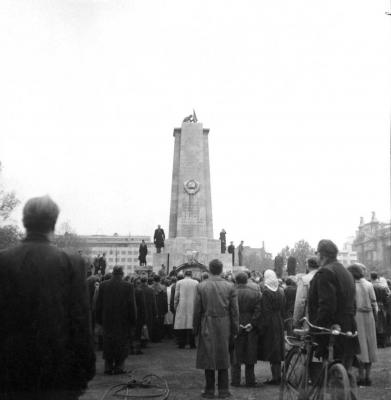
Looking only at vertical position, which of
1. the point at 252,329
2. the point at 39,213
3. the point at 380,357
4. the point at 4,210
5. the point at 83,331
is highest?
the point at 4,210

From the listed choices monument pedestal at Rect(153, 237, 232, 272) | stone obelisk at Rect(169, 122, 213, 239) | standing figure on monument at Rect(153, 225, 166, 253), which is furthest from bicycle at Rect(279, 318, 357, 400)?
stone obelisk at Rect(169, 122, 213, 239)

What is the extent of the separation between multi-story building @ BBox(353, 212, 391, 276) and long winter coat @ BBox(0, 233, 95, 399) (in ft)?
295

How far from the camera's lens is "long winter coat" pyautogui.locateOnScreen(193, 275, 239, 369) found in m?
6.92

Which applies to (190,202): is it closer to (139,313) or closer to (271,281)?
(139,313)

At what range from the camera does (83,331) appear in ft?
10.6

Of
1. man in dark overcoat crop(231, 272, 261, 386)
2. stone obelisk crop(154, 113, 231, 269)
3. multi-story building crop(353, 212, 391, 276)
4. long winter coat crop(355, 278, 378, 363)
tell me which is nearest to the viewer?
long winter coat crop(355, 278, 378, 363)

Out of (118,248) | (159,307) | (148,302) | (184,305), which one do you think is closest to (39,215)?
(184,305)

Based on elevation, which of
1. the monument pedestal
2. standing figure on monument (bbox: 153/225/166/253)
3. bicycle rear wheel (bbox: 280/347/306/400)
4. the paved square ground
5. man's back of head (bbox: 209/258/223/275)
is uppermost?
standing figure on monument (bbox: 153/225/166/253)

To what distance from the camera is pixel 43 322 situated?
3.13m

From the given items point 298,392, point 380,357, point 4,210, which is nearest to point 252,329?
point 298,392

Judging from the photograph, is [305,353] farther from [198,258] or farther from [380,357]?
[198,258]

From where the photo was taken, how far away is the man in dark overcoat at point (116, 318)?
28.8ft

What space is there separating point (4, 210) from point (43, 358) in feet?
129

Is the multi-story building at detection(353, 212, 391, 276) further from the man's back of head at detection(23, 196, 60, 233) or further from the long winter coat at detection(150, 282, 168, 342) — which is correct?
the man's back of head at detection(23, 196, 60, 233)
